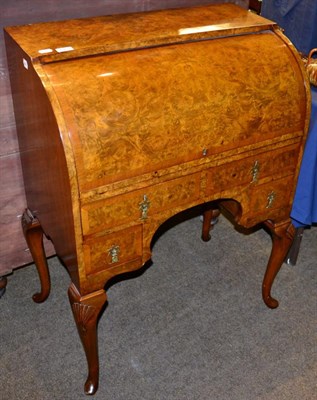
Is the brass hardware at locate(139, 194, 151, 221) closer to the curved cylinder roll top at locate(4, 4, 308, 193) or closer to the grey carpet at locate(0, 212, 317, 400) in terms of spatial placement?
the curved cylinder roll top at locate(4, 4, 308, 193)

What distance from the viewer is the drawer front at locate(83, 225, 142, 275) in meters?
1.65

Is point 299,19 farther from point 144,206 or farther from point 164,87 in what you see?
point 144,206

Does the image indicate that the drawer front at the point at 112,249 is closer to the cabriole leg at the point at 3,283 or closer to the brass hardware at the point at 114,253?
the brass hardware at the point at 114,253

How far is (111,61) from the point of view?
1.55 meters

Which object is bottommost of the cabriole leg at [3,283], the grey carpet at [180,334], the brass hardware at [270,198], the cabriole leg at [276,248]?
the grey carpet at [180,334]

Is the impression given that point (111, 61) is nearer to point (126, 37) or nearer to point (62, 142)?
point (126, 37)

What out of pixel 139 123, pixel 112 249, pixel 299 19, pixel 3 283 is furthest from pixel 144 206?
pixel 299 19

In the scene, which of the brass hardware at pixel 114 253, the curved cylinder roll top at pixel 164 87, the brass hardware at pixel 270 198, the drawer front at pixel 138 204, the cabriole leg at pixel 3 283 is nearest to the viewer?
the curved cylinder roll top at pixel 164 87

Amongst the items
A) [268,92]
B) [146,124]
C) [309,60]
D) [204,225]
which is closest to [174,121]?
[146,124]

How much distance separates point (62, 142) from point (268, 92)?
0.74 meters

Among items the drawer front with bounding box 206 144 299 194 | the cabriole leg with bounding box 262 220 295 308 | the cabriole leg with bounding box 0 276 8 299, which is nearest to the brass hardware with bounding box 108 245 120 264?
the drawer front with bounding box 206 144 299 194

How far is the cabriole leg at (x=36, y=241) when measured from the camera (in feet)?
6.76

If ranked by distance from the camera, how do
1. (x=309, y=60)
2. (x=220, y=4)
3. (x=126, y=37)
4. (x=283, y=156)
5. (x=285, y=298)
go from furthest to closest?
1. (x=285, y=298)
2. (x=309, y=60)
3. (x=220, y=4)
4. (x=283, y=156)
5. (x=126, y=37)

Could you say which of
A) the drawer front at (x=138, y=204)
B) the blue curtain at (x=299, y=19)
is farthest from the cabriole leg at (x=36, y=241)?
the blue curtain at (x=299, y=19)
